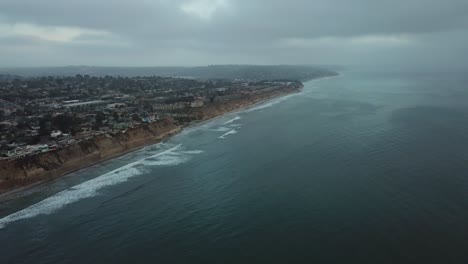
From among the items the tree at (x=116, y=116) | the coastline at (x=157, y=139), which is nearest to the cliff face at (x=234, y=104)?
the coastline at (x=157, y=139)

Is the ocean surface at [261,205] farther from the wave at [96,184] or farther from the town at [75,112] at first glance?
the town at [75,112]

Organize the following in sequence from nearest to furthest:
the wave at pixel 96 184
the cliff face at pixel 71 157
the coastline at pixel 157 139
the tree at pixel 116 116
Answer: the wave at pixel 96 184
the coastline at pixel 157 139
the cliff face at pixel 71 157
the tree at pixel 116 116

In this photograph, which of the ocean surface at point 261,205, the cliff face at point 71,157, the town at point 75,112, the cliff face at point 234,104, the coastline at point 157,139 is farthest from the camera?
the cliff face at point 234,104

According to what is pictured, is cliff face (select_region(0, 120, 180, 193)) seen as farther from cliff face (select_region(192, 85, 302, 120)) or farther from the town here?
cliff face (select_region(192, 85, 302, 120))

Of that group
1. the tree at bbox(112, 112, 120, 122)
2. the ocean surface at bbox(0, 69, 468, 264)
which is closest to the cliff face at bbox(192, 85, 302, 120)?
the tree at bbox(112, 112, 120, 122)

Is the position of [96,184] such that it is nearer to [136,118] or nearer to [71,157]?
[71,157]

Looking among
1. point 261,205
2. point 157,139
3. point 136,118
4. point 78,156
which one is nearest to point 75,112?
point 136,118

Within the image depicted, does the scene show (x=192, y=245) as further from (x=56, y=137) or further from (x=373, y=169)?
(x=56, y=137)
